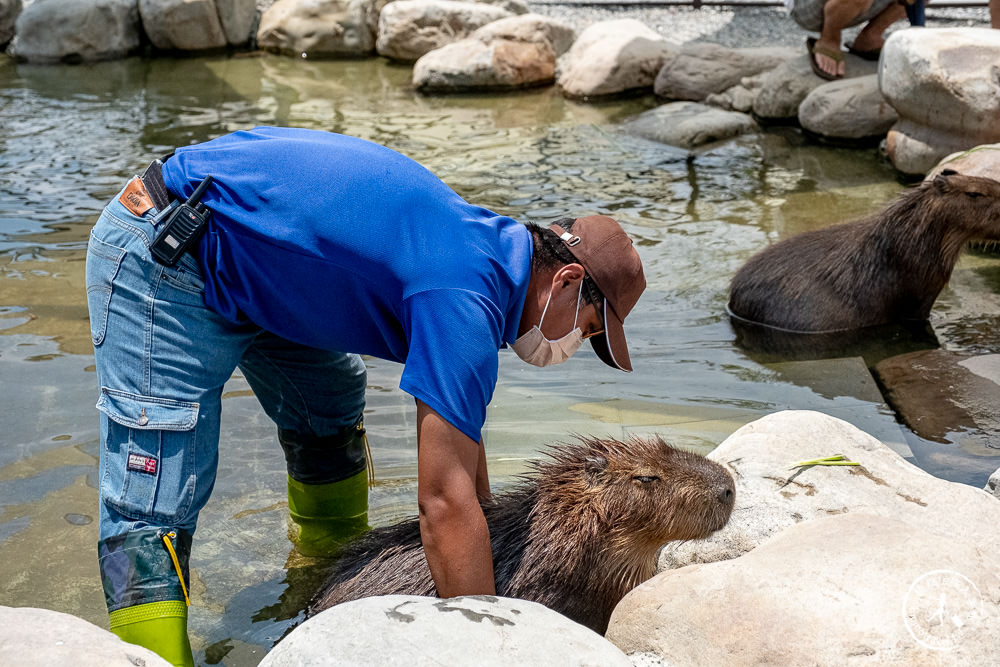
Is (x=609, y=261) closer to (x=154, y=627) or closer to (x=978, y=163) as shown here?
(x=154, y=627)

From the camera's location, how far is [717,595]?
3.03m

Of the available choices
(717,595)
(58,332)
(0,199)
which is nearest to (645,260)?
(58,332)

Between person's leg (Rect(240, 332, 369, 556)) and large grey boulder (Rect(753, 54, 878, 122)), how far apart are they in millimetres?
8241

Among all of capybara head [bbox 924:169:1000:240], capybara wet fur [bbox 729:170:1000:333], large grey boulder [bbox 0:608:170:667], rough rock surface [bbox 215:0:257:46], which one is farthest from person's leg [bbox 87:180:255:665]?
rough rock surface [bbox 215:0:257:46]

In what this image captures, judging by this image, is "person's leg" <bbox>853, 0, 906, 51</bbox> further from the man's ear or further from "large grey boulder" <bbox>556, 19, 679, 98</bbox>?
the man's ear

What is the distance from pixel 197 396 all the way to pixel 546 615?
3.83 ft

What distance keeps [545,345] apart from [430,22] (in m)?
12.0

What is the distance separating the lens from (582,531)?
341 cm

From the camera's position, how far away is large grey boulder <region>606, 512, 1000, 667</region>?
9.14 feet

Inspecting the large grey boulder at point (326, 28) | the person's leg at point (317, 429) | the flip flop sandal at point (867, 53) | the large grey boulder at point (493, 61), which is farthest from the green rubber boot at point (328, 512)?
the large grey boulder at point (326, 28)

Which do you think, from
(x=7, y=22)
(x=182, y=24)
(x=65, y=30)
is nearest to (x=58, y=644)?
(x=182, y=24)

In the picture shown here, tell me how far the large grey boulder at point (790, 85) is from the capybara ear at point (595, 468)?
824 cm

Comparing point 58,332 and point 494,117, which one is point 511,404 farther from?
point 494,117

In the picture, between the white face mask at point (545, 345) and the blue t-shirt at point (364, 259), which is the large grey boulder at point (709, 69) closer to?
the white face mask at point (545, 345)
